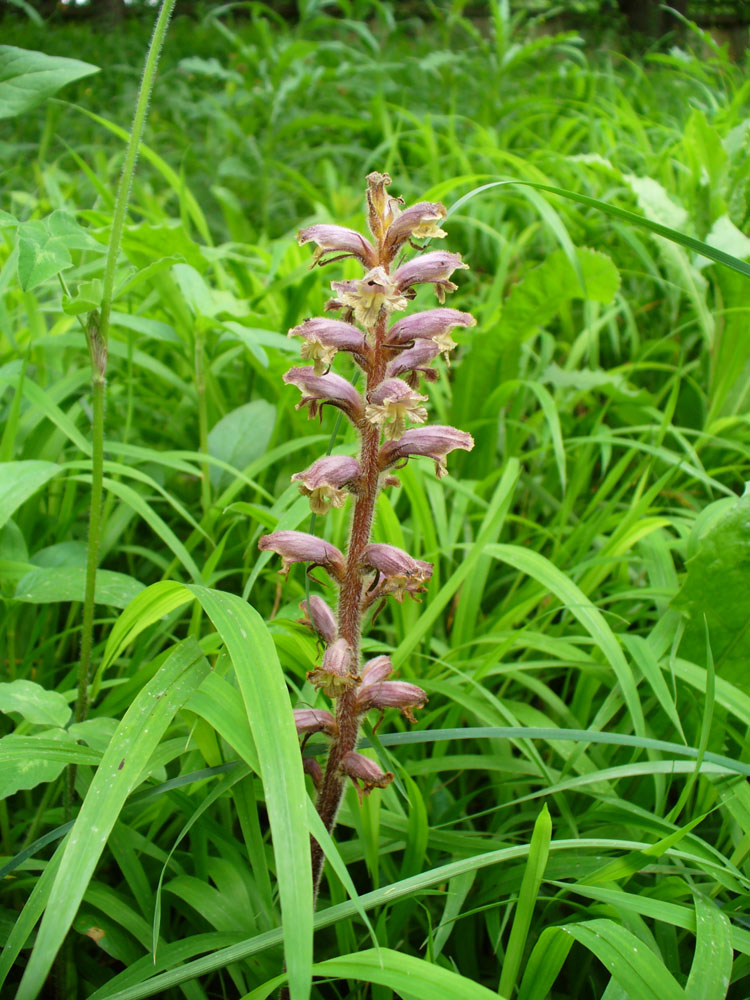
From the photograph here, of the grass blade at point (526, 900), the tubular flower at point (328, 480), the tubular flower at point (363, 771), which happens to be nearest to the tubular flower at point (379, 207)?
the tubular flower at point (328, 480)

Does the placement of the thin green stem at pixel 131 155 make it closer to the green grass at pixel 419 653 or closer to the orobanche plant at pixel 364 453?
the green grass at pixel 419 653

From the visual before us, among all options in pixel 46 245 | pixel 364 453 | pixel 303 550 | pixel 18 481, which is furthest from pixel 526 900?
pixel 46 245

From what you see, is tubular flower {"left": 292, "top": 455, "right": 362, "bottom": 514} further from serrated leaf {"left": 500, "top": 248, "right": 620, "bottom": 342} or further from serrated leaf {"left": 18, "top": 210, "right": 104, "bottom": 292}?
serrated leaf {"left": 500, "top": 248, "right": 620, "bottom": 342}

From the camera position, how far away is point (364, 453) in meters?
1.27

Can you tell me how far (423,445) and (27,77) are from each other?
46.7 inches

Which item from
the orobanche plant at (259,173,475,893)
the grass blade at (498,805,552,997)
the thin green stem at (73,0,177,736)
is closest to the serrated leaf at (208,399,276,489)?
the thin green stem at (73,0,177,736)

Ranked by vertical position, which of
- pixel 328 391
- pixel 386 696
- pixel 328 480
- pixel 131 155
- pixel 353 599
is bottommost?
pixel 386 696

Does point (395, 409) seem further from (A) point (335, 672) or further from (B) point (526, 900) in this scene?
(B) point (526, 900)

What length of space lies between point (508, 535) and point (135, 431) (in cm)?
137

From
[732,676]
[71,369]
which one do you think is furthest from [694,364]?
[71,369]

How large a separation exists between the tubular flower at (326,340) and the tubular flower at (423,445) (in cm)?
16

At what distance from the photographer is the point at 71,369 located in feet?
8.76

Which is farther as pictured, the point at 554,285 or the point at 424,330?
the point at 554,285

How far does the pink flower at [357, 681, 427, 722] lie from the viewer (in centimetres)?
129
